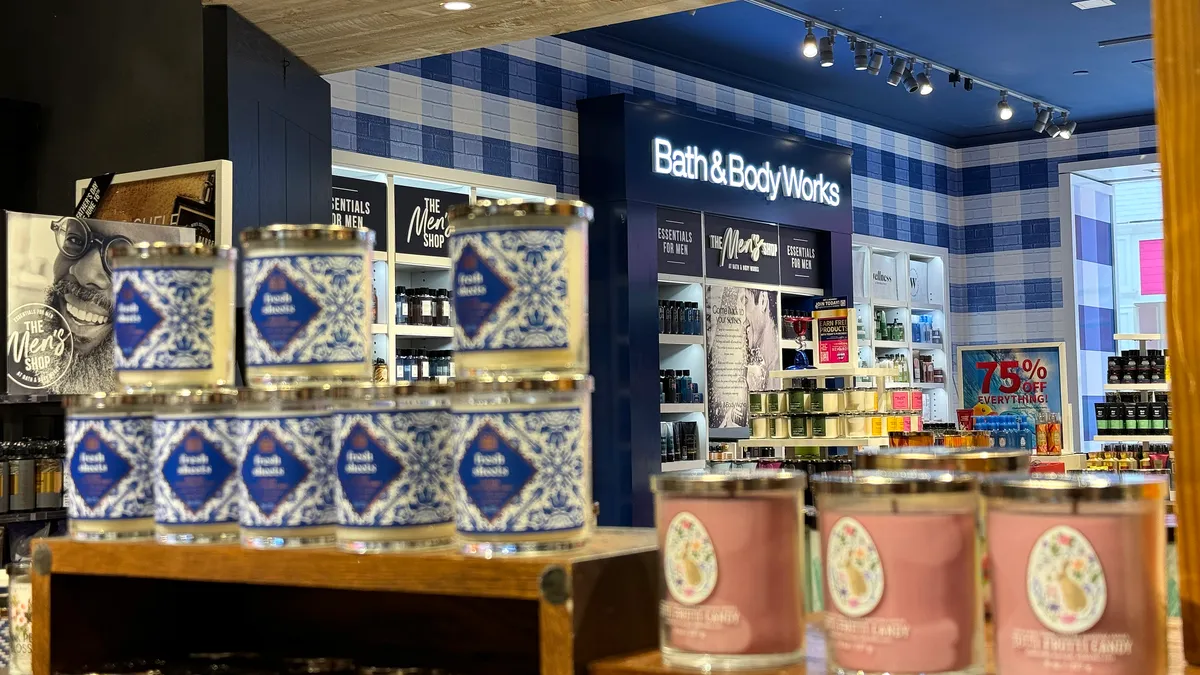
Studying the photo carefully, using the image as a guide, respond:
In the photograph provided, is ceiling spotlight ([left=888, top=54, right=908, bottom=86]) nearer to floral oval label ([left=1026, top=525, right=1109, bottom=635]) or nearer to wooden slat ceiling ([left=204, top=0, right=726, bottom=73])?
wooden slat ceiling ([left=204, top=0, right=726, bottom=73])

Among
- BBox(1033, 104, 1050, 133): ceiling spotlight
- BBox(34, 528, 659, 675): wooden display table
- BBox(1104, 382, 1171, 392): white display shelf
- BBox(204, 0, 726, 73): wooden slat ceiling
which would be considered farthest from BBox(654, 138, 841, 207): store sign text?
BBox(34, 528, 659, 675): wooden display table

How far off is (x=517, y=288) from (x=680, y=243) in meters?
7.68

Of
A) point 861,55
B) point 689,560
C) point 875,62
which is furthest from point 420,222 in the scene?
point 689,560

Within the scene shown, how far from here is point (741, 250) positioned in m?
9.61

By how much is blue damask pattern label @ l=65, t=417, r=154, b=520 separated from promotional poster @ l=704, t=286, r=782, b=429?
7.65 m

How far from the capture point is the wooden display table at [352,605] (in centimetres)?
125

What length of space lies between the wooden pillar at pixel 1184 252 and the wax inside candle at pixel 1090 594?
0.64ft

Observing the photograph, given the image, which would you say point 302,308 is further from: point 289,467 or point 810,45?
point 810,45

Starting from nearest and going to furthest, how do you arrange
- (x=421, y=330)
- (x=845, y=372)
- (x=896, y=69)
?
1. (x=421, y=330)
2. (x=845, y=372)
3. (x=896, y=69)

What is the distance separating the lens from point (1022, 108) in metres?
11.8

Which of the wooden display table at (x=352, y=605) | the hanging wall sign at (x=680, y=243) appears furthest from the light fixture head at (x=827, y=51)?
the wooden display table at (x=352, y=605)

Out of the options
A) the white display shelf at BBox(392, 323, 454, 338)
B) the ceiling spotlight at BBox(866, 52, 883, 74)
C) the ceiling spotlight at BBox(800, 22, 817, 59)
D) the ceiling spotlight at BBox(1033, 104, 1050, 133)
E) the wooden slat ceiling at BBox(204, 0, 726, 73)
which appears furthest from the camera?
the ceiling spotlight at BBox(1033, 104, 1050, 133)

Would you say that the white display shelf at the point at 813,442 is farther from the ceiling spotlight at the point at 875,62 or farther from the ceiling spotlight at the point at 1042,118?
the ceiling spotlight at the point at 1042,118

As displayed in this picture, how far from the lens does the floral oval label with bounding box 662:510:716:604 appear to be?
3.85ft
